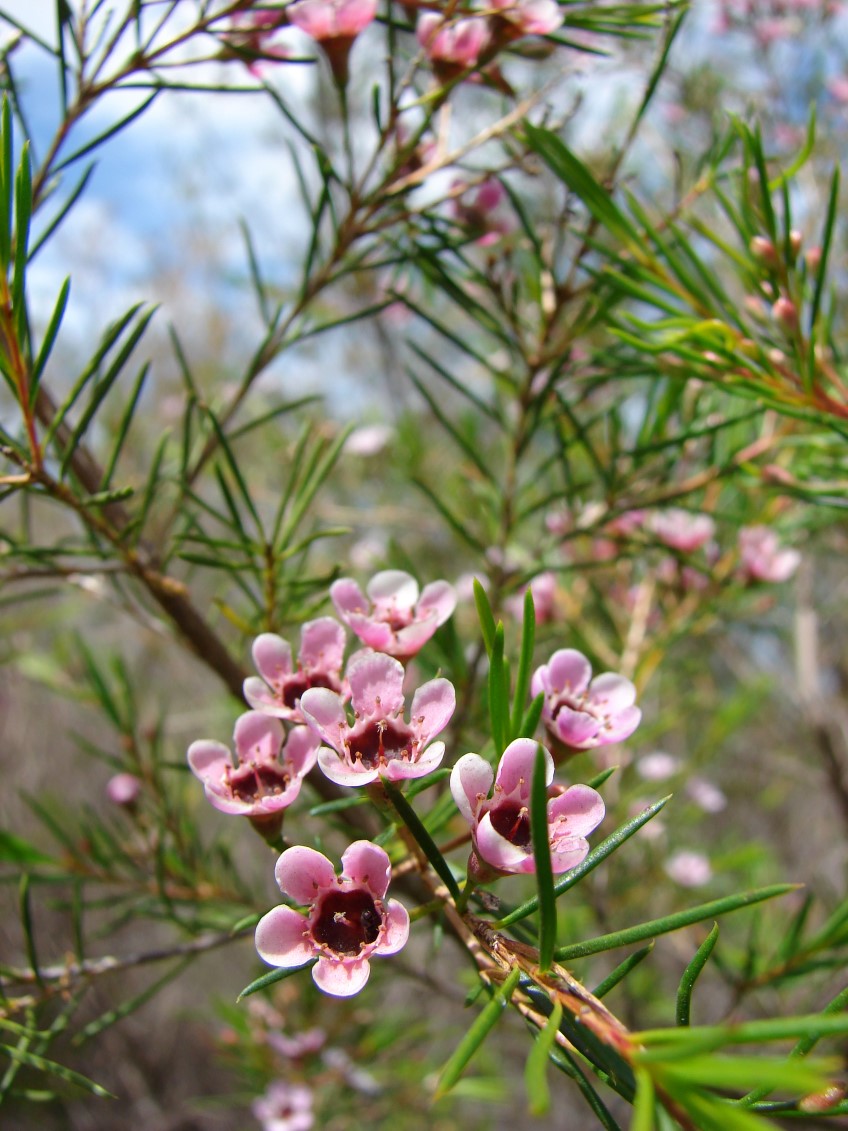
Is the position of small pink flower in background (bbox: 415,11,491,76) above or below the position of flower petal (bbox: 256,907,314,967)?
above

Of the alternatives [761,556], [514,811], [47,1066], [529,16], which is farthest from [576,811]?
[761,556]

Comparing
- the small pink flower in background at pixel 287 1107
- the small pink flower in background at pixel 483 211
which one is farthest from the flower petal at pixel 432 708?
the small pink flower in background at pixel 287 1107

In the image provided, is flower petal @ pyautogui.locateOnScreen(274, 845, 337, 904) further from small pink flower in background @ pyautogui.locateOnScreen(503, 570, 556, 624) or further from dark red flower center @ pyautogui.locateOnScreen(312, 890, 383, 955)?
small pink flower in background @ pyautogui.locateOnScreen(503, 570, 556, 624)

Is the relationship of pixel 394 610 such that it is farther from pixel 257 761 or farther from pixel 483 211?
pixel 483 211

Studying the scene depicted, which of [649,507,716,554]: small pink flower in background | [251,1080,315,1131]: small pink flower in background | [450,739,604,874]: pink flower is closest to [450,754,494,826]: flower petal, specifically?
[450,739,604,874]: pink flower

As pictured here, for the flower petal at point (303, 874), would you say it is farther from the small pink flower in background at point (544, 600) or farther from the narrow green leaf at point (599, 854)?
the small pink flower in background at point (544, 600)

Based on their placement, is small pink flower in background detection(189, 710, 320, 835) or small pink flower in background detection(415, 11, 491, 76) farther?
small pink flower in background detection(415, 11, 491, 76)

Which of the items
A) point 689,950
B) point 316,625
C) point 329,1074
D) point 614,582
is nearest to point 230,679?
point 316,625
